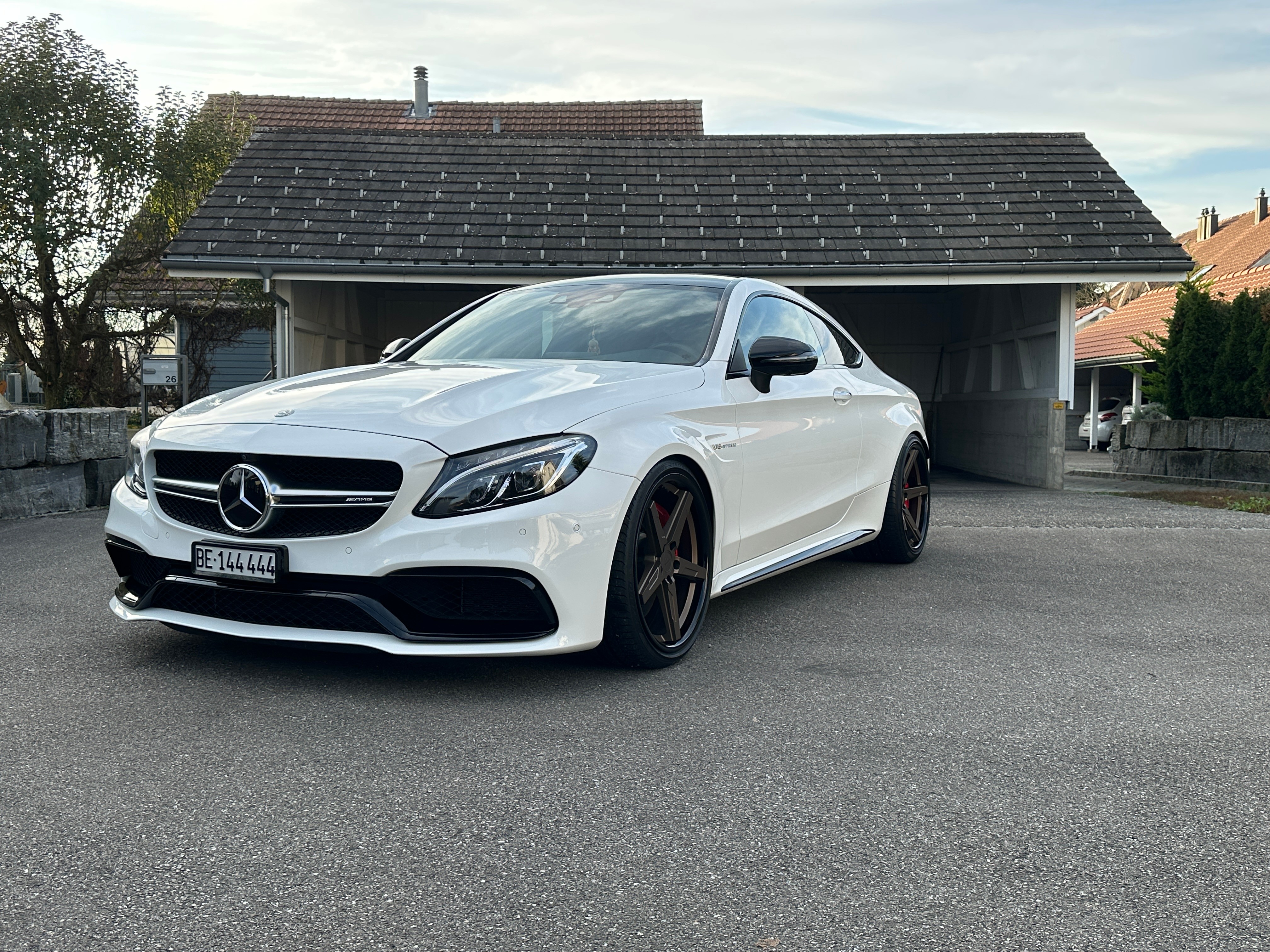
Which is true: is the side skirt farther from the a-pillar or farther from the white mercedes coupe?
the a-pillar

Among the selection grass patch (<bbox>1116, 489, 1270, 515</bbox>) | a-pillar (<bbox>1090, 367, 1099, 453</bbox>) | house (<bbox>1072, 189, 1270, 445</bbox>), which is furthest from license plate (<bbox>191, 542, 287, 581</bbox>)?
a-pillar (<bbox>1090, 367, 1099, 453</bbox>)

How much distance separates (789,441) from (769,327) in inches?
25.0

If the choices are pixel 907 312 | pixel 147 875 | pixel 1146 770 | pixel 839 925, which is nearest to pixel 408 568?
pixel 147 875

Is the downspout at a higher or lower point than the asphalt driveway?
higher

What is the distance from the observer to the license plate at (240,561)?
3736mm

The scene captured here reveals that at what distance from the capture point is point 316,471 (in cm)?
378

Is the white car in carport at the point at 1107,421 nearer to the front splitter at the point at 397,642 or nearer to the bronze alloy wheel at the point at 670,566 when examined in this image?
the bronze alloy wheel at the point at 670,566

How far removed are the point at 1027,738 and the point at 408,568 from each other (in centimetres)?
193

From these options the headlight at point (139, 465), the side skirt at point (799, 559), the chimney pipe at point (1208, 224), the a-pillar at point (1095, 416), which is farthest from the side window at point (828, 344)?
the chimney pipe at point (1208, 224)

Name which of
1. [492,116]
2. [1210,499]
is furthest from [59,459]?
[492,116]

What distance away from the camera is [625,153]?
621 inches

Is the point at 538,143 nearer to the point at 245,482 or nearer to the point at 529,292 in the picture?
the point at 529,292

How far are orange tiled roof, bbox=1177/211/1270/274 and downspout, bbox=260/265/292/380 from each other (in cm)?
2601

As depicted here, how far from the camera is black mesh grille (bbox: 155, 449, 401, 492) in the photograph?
3723 millimetres
